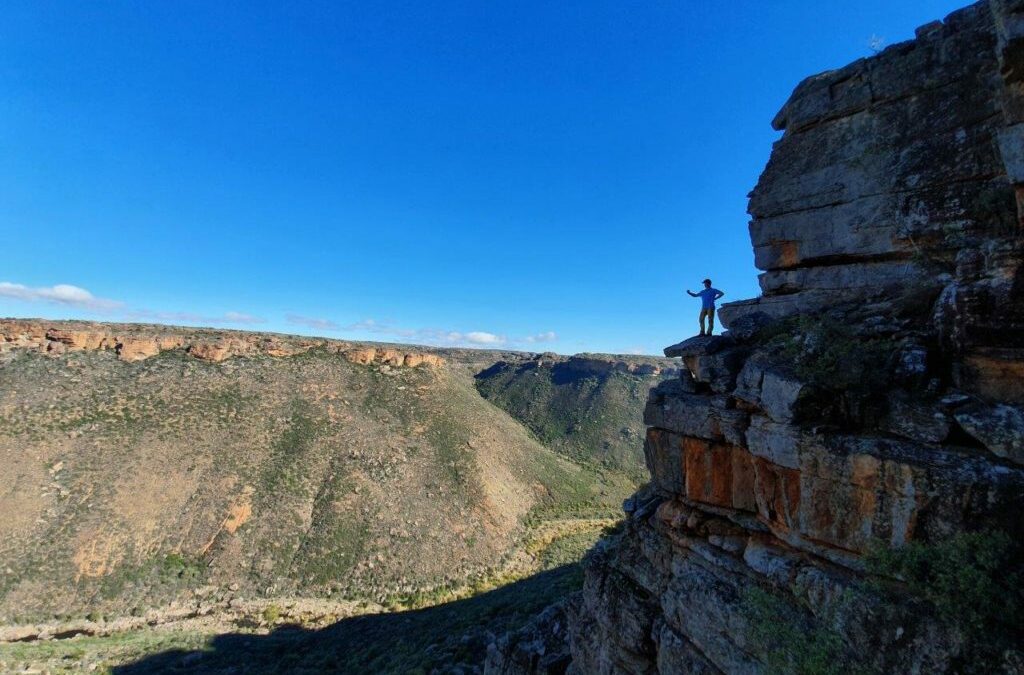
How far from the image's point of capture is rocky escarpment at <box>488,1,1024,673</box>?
499 cm

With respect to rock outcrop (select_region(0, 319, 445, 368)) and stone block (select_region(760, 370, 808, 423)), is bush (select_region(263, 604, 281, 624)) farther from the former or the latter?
stone block (select_region(760, 370, 808, 423))

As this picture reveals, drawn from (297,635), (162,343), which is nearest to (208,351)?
(162,343)

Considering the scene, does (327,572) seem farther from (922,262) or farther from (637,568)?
(922,262)

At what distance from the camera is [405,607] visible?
28.3m

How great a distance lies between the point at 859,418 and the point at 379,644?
2341 centimetres

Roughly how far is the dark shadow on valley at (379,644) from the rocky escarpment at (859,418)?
307 inches

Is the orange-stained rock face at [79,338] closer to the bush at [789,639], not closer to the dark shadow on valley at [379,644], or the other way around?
the dark shadow on valley at [379,644]

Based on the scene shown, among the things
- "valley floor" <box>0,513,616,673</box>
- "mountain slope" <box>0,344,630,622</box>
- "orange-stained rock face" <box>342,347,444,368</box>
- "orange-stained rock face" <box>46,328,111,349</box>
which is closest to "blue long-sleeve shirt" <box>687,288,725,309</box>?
"valley floor" <box>0,513,616,673</box>

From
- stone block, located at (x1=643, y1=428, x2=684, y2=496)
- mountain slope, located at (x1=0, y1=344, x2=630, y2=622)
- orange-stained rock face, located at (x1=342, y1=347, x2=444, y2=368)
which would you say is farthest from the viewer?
orange-stained rock face, located at (x1=342, y1=347, x2=444, y2=368)

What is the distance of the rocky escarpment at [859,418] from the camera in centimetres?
499

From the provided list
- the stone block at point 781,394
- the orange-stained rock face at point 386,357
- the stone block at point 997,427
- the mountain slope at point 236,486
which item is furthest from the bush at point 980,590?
the orange-stained rock face at point 386,357

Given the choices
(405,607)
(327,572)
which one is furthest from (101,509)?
(405,607)

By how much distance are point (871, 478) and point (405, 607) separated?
97.7 feet

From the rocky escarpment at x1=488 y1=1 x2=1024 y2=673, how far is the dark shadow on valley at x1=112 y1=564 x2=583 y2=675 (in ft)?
25.6
